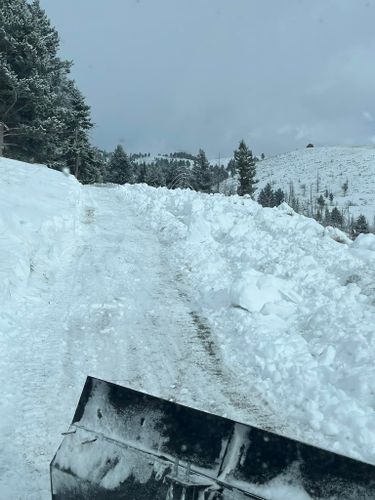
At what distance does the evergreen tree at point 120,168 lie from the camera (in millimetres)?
57750

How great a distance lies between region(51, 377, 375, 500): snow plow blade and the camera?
3105 mm

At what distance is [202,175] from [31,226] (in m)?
41.4

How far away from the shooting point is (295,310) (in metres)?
9.25

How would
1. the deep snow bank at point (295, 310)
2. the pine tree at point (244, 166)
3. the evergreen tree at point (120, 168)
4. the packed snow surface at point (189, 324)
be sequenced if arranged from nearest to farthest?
→ the packed snow surface at point (189, 324)
the deep snow bank at point (295, 310)
the pine tree at point (244, 166)
the evergreen tree at point (120, 168)

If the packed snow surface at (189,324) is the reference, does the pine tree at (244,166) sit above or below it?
above

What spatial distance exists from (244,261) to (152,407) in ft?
30.1

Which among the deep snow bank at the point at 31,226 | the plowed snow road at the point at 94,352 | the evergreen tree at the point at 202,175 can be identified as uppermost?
the evergreen tree at the point at 202,175

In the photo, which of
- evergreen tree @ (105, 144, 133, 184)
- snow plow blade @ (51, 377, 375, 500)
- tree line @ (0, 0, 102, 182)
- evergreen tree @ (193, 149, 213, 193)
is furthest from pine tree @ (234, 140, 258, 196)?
snow plow blade @ (51, 377, 375, 500)

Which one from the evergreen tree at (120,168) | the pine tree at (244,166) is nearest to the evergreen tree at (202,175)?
the pine tree at (244,166)

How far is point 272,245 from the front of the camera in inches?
543

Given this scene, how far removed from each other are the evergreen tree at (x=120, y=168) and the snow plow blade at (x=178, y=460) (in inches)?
2157

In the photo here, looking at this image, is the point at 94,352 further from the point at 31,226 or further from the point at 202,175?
the point at 202,175

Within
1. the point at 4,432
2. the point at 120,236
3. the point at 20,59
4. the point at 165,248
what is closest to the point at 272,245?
the point at 165,248

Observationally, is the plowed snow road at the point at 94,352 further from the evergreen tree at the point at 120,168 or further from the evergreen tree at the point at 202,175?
Answer: the evergreen tree at the point at 120,168
